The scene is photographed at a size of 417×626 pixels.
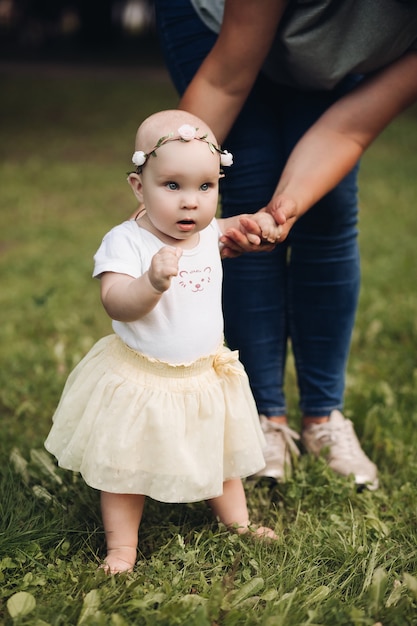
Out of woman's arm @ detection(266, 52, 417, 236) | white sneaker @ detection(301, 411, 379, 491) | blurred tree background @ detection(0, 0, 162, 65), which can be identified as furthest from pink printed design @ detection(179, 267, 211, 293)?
blurred tree background @ detection(0, 0, 162, 65)

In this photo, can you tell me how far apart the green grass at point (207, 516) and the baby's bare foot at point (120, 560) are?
1.0 inches

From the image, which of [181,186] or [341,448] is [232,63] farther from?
[341,448]

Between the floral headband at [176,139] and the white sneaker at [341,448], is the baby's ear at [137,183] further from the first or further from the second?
the white sneaker at [341,448]

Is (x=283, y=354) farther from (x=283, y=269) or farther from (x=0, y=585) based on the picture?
(x=0, y=585)

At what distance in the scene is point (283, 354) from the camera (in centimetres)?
244

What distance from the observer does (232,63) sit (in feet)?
6.46

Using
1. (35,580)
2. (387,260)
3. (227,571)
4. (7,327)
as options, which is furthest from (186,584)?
(387,260)

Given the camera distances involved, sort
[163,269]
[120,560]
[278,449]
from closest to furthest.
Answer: [163,269] → [120,560] → [278,449]

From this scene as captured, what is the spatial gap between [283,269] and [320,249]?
0.43ft

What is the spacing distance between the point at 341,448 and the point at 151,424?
31.6 inches

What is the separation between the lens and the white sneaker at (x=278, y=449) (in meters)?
2.20

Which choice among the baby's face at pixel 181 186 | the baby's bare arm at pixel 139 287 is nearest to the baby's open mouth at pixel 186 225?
the baby's face at pixel 181 186

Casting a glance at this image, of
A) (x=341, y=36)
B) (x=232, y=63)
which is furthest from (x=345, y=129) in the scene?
(x=232, y=63)

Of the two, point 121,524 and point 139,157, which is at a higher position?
point 139,157
